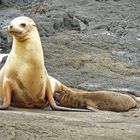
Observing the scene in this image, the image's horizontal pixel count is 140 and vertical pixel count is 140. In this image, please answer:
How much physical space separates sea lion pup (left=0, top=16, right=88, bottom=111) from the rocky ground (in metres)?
0.24

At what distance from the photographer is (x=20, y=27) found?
249 inches

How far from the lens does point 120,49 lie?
10914mm

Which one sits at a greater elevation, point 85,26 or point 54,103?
point 54,103

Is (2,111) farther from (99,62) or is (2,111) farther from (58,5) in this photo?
(58,5)

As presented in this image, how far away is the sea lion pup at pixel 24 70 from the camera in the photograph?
6.38 m

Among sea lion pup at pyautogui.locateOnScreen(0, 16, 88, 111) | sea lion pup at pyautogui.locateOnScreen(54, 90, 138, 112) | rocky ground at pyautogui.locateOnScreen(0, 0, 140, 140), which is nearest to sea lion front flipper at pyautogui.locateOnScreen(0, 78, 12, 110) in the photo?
sea lion pup at pyautogui.locateOnScreen(0, 16, 88, 111)

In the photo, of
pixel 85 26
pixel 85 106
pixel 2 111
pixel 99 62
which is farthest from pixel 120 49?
pixel 2 111

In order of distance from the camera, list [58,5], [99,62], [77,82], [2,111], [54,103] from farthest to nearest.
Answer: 1. [58,5]
2. [99,62]
3. [77,82]
4. [54,103]
5. [2,111]

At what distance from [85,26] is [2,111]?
22.9ft

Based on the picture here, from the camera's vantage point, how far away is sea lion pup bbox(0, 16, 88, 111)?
20.9 ft

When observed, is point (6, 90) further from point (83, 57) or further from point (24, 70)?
point (83, 57)

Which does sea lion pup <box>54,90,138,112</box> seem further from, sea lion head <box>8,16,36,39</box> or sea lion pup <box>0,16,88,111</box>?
sea lion head <box>8,16,36,39</box>

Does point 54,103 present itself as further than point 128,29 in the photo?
No

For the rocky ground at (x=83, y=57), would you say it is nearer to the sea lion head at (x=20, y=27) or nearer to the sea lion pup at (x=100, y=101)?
the sea lion pup at (x=100, y=101)
